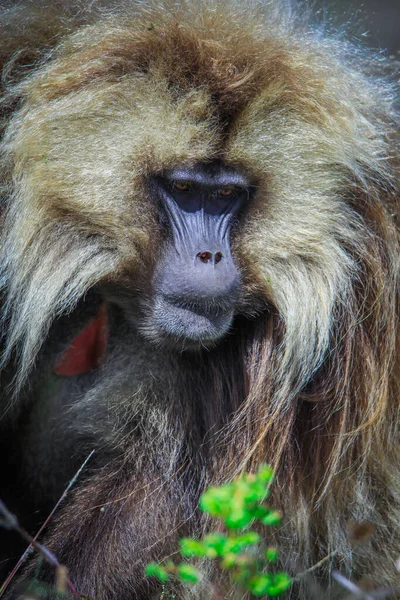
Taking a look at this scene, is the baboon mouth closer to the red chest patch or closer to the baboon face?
the baboon face

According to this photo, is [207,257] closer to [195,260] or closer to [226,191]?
[195,260]

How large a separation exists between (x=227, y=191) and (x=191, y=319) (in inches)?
20.5

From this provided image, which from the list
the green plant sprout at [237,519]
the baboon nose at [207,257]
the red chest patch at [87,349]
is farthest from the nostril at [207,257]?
the green plant sprout at [237,519]

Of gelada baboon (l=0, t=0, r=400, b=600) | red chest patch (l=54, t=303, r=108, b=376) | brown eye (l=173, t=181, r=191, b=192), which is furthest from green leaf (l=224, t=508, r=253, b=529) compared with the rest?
red chest patch (l=54, t=303, r=108, b=376)

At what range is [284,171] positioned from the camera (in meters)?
3.28

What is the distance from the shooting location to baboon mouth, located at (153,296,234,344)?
129 inches

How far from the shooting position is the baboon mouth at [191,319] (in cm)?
327

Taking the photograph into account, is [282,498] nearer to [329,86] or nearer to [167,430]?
[167,430]

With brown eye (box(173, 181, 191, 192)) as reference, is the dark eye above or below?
below

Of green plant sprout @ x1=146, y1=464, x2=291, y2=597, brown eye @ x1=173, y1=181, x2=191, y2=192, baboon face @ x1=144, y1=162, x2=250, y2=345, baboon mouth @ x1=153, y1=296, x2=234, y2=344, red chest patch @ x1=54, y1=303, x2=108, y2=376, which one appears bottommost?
green plant sprout @ x1=146, y1=464, x2=291, y2=597

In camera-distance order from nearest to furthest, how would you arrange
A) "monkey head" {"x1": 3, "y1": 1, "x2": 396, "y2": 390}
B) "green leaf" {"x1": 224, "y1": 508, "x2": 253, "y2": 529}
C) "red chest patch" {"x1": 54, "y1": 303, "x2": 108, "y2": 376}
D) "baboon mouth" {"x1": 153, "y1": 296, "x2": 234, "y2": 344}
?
"green leaf" {"x1": 224, "y1": 508, "x2": 253, "y2": 529} < "monkey head" {"x1": 3, "y1": 1, "x2": 396, "y2": 390} < "baboon mouth" {"x1": 153, "y1": 296, "x2": 234, "y2": 344} < "red chest patch" {"x1": 54, "y1": 303, "x2": 108, "y2": 376}

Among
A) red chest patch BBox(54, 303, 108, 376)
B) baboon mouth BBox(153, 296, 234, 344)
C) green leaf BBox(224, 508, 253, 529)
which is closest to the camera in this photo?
green leaf BBox(224, 508, 253, 529)

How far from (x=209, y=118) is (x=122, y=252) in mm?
592

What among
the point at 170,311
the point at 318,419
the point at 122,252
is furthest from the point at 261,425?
the point at 122,252
